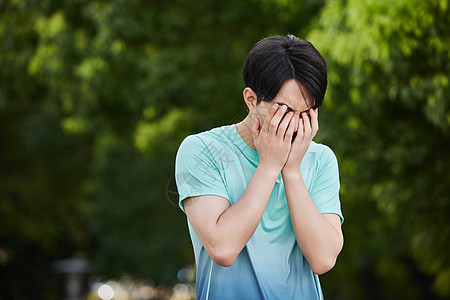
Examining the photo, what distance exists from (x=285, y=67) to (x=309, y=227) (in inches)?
19.0

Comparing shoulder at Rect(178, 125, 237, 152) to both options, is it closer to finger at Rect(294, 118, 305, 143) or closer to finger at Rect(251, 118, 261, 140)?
finger at Rect(251, 118, 261, 140)

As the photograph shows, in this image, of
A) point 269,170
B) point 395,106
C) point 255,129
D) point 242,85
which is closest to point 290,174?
point 269,170

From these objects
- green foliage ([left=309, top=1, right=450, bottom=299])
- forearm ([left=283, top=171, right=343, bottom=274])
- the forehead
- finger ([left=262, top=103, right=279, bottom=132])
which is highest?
green foliage ([left=309, top=1, right=450, bottom=299])

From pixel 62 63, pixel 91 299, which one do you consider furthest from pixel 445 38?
pixel 91 299

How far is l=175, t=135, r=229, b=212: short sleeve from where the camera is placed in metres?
2.03

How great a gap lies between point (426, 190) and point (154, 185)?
12100 millimetres

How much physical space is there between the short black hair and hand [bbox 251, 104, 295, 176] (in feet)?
0.23

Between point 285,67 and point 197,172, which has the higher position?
point 285,67

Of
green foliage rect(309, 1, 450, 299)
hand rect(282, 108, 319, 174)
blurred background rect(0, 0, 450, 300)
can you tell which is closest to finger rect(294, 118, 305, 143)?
hand rect(282, 108, 319, 174)

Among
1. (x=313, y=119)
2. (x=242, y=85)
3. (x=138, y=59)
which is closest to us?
(x=313, y=119)

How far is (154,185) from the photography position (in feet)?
62.1

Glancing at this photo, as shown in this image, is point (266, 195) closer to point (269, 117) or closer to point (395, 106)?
point (269, 117)

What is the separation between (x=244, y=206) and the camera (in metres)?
1.96

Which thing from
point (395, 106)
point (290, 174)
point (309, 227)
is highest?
point (395, 106)
